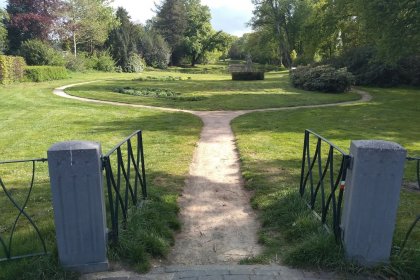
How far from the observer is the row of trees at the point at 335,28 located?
1659 centimetres

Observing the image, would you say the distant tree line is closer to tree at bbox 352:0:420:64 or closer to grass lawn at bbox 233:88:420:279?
tree at bbox 352:0:420:64

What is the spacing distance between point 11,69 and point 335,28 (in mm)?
24483

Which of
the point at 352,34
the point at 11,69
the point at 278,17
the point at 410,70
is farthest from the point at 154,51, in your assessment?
the point at 410,70

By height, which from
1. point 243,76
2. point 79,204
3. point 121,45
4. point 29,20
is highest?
point 29,20

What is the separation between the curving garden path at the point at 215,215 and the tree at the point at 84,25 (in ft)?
126

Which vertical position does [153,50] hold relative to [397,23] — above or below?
above

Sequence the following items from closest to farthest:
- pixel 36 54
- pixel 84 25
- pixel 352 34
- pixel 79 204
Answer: pixel 79 204 < pixel 352 34 < pixel 36 54 < pixel 84 25

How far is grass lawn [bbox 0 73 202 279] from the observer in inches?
152

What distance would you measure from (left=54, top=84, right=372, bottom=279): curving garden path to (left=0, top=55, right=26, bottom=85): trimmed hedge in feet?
65.6

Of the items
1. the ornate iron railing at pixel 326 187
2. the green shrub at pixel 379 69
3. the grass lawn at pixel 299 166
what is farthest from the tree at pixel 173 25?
the ornate iron railing at pixel 326 187

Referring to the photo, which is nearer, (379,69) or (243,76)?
Answer: (379,69)

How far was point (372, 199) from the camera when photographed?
135 inches

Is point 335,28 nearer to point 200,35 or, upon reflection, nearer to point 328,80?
point 328,80

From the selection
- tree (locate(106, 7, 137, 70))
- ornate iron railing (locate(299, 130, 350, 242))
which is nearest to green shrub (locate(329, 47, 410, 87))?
ornate iron railing (locate(299, 130, 350, 242))
